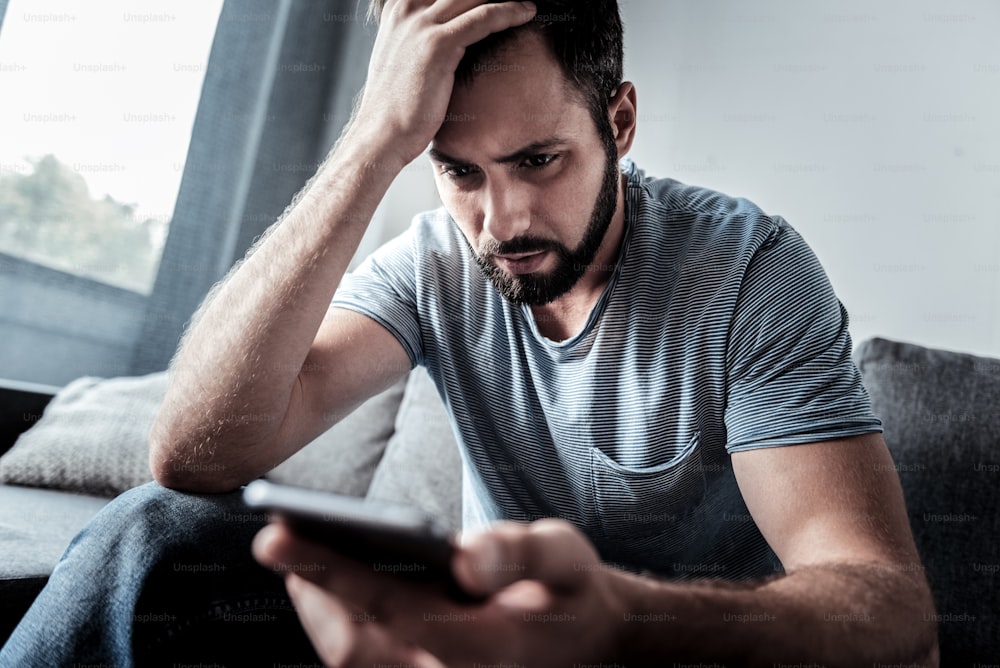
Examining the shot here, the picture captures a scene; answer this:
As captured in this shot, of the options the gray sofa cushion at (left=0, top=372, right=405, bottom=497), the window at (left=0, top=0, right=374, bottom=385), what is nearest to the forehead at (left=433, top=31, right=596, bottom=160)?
the gray sofa cushion at (left=0, top=372, right=405, bottom=497)

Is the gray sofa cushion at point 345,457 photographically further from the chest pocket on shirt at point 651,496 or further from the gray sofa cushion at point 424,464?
the chest pocket on shirt at point 651,496

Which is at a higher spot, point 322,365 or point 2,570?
point 322,365

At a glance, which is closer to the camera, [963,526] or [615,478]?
[615,478]

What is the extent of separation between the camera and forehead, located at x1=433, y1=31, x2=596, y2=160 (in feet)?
3.32

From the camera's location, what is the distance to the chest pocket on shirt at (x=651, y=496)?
3.41 feet

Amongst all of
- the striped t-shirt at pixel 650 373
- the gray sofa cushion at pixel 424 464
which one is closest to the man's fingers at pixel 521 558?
the striped t-shirt at pixel 650 373

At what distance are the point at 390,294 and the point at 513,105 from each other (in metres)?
0.38

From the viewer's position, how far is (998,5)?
1.88 metres

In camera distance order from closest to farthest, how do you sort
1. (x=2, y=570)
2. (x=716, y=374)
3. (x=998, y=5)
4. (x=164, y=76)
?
(x=716, y=374) → (x=2, y=570) → (x=998, y=5) → (x=164, y=76)

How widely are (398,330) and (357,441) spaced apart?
80cm

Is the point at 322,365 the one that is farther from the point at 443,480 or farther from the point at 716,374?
the point at 443,480

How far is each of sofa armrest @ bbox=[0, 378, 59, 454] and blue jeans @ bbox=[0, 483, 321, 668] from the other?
1211 millimetres

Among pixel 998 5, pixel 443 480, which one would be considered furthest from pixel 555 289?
pixel 998 5

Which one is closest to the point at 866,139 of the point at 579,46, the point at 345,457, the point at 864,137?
the point at 864,137
